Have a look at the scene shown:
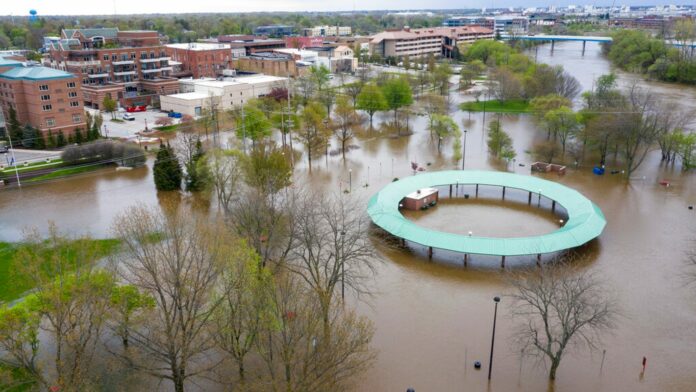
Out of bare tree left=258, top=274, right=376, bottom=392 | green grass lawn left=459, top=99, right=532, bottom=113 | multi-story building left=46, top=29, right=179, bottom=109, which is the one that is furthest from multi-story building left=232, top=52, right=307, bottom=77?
bare tree left=258, top=274, right=376, bottom=392

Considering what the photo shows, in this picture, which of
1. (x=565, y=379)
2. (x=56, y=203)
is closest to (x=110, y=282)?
(x=565, y=379)

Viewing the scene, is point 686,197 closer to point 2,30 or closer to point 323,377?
point 323,377

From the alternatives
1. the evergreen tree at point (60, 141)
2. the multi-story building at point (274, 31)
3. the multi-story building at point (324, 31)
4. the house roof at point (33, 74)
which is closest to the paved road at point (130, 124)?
the evergreen tree at point (60, 141)

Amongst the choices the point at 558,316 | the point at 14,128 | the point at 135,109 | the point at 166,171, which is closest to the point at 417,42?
the point at 135,109

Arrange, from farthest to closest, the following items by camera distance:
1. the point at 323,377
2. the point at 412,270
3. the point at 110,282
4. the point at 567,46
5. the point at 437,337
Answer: the point at 567,46, the point at 412,270, the point at 437,337, the point at 110,282, the point at 323,377

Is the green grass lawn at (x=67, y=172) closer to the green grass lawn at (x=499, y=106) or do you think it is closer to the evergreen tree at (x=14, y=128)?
the evergreen tree at (x=14, y=128)

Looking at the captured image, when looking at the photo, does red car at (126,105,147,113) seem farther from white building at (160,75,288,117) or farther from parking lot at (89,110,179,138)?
white building at (160,75,288,117)
